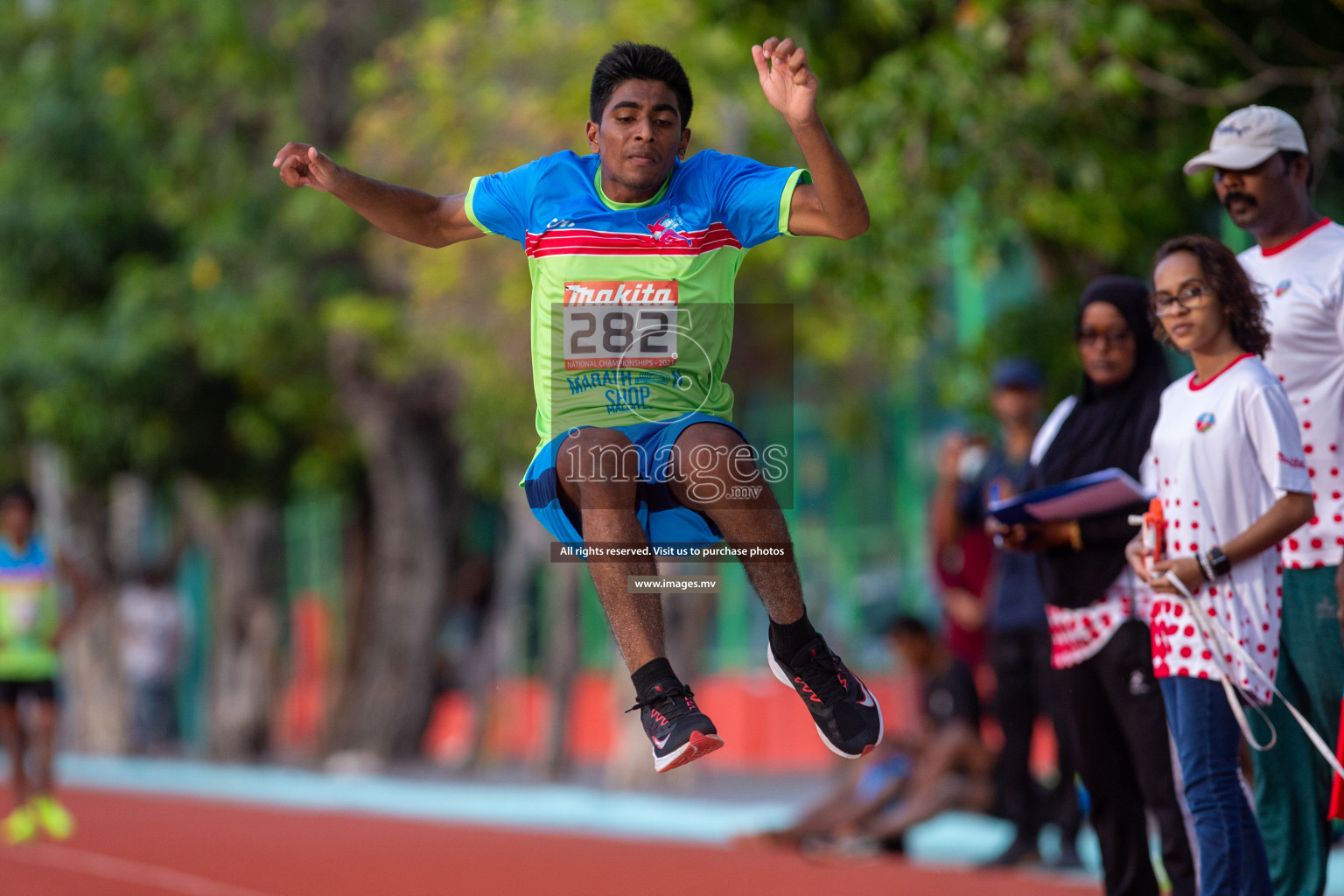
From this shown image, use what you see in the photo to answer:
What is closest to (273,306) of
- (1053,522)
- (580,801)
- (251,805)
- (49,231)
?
(49,231)

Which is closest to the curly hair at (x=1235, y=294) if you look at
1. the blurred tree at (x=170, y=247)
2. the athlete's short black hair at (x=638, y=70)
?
the athlete's short black hair at (x=638, y=70)

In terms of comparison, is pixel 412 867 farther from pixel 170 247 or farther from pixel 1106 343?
pixel 170 247

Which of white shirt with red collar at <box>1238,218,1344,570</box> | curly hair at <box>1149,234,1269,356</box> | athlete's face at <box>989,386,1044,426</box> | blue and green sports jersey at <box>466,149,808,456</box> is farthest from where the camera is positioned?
athlete's face at <box>989,386,1044,426</box>

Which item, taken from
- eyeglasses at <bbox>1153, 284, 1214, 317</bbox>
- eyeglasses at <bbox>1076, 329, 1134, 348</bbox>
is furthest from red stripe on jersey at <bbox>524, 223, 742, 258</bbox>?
eyeglasses at <bbox>1076, 329, 1134, 348</bbox>

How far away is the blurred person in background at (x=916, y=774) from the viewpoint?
378 inches

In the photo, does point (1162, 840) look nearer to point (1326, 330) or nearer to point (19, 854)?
point (1326, 330)

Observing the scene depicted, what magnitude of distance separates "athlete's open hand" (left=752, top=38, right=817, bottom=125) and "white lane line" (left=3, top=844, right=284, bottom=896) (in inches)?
259

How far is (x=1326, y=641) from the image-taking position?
5.29 meters

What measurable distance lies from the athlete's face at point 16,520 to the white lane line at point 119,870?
210cm

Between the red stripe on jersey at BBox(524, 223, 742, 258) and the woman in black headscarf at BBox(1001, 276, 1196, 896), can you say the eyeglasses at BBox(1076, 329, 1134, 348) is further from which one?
the red stripe on jersey at BBox(524, 223, 742, 258)

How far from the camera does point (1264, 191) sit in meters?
5.43

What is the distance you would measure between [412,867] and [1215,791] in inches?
272

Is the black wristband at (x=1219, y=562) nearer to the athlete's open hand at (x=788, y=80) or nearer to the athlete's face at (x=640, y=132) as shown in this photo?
the athlete's open hand at (x=788, y=80)

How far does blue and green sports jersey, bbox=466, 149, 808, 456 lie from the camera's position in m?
4.64
